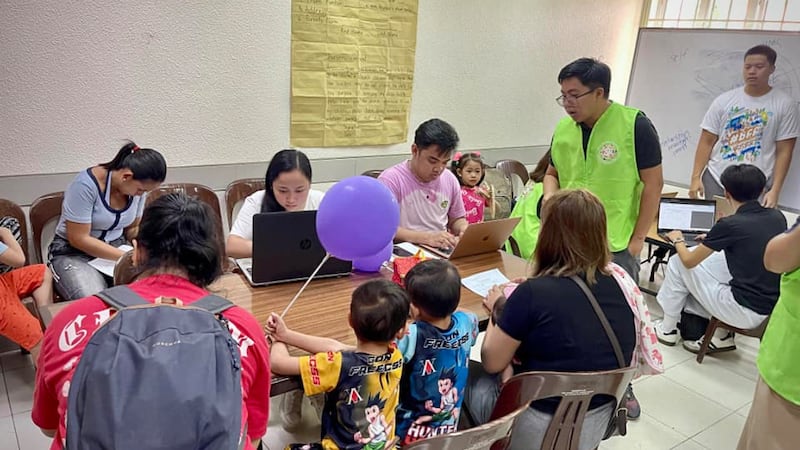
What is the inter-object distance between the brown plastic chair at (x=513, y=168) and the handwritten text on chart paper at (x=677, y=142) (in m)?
1.35

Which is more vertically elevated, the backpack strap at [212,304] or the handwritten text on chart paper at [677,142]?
the handwritten text on chart paper at [677,142]

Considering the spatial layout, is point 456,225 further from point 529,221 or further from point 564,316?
point 564,316

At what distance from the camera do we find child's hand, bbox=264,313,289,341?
1537mm

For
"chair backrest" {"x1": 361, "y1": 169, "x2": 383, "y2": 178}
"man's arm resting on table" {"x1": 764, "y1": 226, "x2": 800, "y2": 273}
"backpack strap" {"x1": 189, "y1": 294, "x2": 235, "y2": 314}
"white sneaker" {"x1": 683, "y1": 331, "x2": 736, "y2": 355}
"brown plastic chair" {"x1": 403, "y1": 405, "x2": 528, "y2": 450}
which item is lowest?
"white sneaker" {"x1": 683, "y1": 331, "x2": 736, "y2": 355}

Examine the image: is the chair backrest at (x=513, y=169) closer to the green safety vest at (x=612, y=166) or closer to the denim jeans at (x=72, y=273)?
the green safety vest at (x=612, y=166)

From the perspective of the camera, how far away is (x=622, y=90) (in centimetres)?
514

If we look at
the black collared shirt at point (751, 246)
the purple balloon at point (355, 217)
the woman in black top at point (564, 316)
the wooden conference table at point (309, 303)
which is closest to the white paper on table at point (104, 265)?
the wooden conference table at point (309, 303)

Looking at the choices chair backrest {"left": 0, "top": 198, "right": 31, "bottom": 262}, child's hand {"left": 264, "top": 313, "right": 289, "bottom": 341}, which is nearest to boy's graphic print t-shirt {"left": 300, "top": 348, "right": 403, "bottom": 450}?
child's hand {"left": 264, "top": 313, "right": 289, "bottom": 341}

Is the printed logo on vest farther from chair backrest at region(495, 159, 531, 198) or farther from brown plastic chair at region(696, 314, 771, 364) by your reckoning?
chair backrest at region(495, 159, 531, 198)

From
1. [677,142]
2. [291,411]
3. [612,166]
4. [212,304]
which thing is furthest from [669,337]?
[212,304]

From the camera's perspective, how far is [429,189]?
2.74 metres

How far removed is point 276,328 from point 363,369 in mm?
294

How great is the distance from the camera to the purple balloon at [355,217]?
171 centimetres

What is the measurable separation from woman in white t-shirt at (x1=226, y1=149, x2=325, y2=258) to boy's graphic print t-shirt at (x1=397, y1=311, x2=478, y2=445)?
0.92 meters
